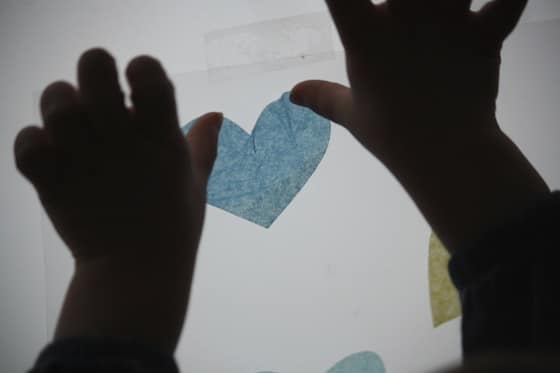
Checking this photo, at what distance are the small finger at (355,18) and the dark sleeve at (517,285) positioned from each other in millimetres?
149

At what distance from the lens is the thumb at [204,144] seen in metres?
0.30

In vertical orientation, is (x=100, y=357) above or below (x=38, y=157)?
below

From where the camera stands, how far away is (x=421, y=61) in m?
0.29

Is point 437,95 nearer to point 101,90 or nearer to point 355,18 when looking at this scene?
point 355,18

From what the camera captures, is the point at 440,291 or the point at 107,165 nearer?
the point at 107,165

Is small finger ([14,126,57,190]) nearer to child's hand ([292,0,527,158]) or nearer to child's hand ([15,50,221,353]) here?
child's hand ([15,50,221,353])

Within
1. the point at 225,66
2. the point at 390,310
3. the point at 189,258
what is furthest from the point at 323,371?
the point at 225,66

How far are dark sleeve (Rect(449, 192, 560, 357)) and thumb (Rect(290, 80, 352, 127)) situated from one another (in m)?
0.13

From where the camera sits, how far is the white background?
42 cm

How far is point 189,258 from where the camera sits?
0.28 metres

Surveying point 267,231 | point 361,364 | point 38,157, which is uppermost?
point 38,157

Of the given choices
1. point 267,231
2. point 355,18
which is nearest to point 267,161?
point 267,231

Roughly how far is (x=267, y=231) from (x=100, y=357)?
232mm

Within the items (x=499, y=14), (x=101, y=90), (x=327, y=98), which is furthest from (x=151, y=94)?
(x=499, y=14)
